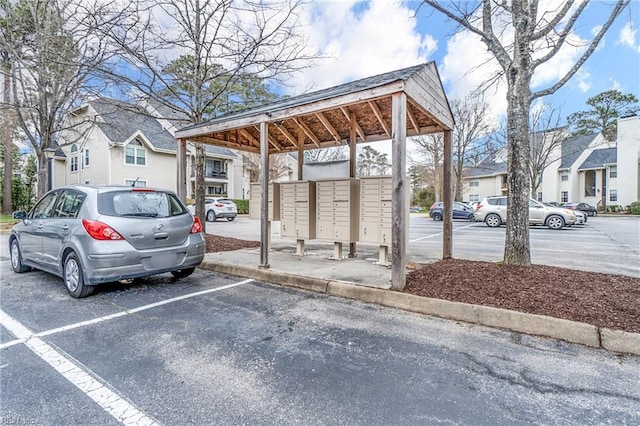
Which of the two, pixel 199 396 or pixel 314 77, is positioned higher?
pixel 314 77

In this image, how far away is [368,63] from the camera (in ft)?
30.0

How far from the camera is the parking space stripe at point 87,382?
1899 millimetres

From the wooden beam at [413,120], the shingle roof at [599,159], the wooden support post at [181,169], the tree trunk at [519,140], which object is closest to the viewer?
the tree trunk at [519,140]

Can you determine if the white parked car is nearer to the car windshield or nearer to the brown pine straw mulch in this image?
the car windshield

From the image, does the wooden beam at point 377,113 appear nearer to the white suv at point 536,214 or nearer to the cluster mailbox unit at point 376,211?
the cluster mailbox unit at point 376,211

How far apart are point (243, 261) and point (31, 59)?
9.03 metres

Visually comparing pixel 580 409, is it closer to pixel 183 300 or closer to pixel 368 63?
pixel 183 300

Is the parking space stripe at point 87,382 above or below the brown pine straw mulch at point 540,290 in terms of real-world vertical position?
below

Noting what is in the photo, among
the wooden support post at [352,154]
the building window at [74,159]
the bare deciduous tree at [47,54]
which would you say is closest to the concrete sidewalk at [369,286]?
the wooden support post at [352,154]

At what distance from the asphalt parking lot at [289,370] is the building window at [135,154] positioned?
2108cm

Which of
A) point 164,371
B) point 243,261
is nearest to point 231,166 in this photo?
point 243,261

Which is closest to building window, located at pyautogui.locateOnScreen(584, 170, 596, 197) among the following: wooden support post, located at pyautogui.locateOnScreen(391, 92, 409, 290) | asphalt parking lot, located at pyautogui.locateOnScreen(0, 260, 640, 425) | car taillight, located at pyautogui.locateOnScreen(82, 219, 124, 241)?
wooden support post, located at pyautogui.locateOnScreen(391, 92, 409, 290)

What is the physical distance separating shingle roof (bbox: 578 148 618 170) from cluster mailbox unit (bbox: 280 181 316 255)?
33517mm

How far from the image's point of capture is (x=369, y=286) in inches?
170
